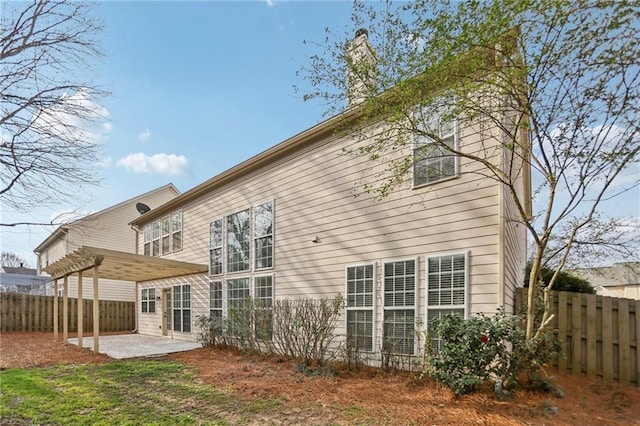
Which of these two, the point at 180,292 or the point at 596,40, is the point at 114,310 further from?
the point at 596,40

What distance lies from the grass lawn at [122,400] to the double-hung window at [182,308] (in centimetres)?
582

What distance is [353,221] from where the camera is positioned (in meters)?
7.80

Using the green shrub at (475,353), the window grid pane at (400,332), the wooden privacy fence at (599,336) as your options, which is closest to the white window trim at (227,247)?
the window grid pane at (400,332)

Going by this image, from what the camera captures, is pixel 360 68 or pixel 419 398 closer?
pixel 419 398

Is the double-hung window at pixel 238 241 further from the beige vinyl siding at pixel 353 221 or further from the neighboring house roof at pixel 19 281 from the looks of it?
the neighboring house roof at pixel 19 281

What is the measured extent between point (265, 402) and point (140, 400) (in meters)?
1.83

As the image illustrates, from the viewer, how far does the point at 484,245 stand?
574 centimetres

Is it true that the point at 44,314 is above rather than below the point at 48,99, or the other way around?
below

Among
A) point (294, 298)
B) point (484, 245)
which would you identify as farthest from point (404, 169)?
point (294, 298)

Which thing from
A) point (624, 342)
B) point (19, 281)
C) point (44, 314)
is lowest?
point (19, 281)

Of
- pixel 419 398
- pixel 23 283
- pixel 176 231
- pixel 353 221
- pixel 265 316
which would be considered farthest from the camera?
pixel 23 283

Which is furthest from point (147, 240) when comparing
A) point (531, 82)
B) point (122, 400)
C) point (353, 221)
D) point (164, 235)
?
point (531, 82)

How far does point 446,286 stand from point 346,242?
2404 millimetres

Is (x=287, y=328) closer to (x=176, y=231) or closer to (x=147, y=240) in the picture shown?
(x=176, y=231)
